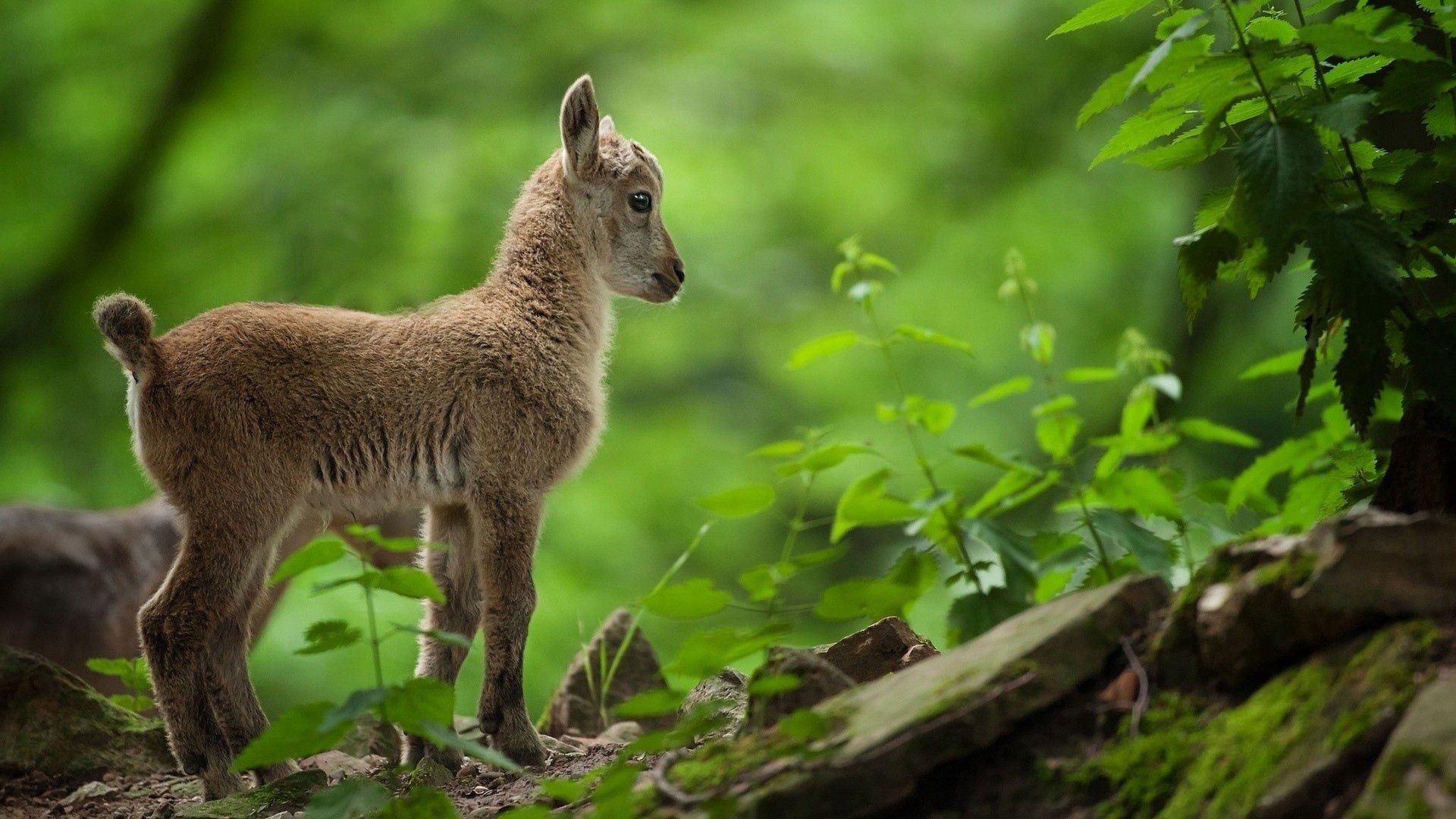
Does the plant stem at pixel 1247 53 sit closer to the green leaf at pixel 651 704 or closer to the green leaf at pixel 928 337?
the green leaf at pixel 928 337

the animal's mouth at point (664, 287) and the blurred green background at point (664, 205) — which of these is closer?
the animal's mouth at point (664, 287)

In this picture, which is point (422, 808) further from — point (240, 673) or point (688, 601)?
point (240, 673)

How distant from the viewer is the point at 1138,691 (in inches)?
91.4

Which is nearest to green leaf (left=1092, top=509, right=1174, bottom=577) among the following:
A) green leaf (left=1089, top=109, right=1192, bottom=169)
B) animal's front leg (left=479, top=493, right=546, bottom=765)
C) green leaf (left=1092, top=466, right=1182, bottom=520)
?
green leaf (left=1092, top=466, right=1182, bottom=520)

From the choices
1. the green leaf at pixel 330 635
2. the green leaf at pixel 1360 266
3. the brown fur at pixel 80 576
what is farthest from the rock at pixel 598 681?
the green leaf at pixel 1360 266

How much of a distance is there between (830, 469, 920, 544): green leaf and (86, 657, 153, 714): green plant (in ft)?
9.91

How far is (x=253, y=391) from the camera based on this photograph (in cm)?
414

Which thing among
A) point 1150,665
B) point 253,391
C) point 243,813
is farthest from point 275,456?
point 1150,665

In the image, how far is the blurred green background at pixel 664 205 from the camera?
866 centimetres

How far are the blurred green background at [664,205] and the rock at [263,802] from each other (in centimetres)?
457

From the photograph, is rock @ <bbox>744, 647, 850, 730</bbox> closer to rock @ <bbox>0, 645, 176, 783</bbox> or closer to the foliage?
the foliage

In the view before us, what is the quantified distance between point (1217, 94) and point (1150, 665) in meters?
1.25

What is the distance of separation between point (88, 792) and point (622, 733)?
1815 mm

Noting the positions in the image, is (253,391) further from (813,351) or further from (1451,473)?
(1451,473)
